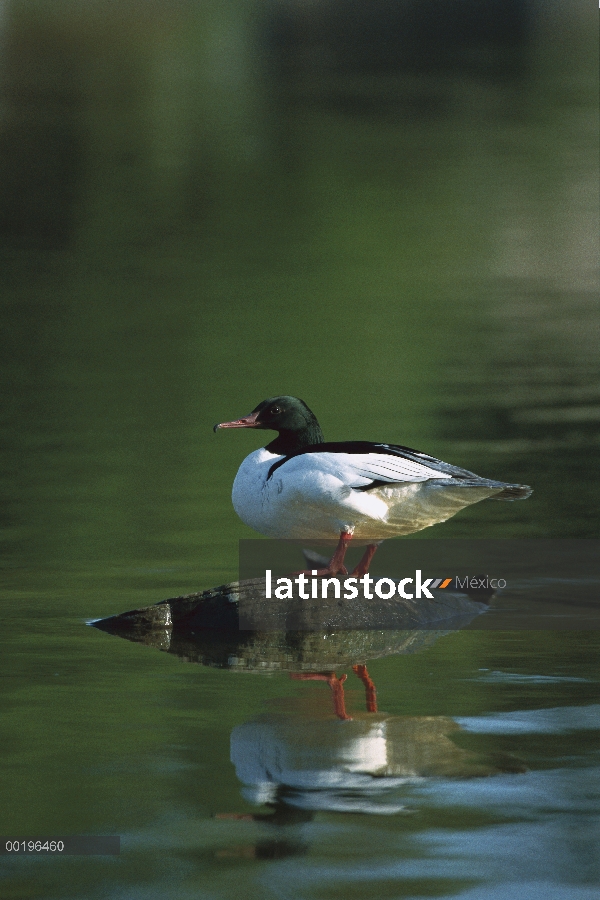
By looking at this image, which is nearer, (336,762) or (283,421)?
(336,762)

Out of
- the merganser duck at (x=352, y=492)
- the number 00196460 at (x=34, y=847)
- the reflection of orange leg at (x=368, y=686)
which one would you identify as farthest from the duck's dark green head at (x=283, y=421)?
the number 00196460 at (x=34, y=847)

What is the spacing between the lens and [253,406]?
1756 cm

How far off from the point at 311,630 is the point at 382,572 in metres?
1.82

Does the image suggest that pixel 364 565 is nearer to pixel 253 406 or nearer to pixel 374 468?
pixel 374 468

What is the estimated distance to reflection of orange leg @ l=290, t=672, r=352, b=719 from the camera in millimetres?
7152

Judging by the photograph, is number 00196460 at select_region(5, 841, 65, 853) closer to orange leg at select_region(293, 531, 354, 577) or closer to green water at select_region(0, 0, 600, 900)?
green water at select_region(0, 0, 600, 900)

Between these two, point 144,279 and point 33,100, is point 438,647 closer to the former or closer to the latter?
point 144,279

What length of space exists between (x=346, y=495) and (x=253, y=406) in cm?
884

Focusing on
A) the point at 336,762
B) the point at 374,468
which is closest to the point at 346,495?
the point at 374,468

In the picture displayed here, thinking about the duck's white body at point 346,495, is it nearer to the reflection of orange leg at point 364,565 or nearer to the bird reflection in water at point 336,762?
the reflection of orange leg at point 364,565

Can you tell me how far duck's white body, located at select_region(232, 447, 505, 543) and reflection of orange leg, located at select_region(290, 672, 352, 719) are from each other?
49.8 inches

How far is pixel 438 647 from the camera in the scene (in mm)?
8328

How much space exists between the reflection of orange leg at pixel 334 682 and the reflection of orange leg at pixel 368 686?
9 cm

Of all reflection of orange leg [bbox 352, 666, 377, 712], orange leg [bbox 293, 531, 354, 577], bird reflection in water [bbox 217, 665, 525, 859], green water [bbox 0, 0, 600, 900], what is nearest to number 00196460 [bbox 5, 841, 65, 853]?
green water [bbox 0, 0, 600, 900]
